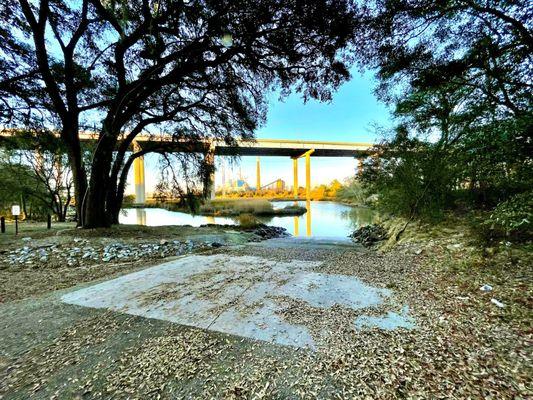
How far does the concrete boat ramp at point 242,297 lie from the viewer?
1609mm

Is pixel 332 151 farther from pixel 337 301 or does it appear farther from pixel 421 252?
pixel 337 301

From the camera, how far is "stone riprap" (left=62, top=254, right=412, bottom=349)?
162 cm

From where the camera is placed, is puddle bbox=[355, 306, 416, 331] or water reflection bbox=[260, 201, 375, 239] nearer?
puddle bbox=[355, 306, 416, 331]

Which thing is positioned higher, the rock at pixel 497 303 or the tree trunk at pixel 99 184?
the tree trunk at pixel 99 184

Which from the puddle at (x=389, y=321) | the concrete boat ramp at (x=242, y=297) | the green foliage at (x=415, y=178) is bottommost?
the puddle at (x=389, y=321)

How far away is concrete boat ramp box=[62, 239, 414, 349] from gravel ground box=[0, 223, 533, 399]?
0.08 meters

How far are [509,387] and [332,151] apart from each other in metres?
27.4

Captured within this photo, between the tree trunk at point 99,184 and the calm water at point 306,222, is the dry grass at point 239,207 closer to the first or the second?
the calm water at point 306,222

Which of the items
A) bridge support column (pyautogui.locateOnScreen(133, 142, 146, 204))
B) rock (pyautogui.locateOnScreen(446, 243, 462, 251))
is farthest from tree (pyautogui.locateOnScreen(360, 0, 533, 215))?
bridge support column (pyautogui.locateOnScreen(133, 142, 146, 204))

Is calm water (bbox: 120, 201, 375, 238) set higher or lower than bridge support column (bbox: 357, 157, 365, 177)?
lower

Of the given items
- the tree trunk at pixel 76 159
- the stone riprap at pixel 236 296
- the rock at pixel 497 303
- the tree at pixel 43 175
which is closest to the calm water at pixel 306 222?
the tree at pixel 43 175

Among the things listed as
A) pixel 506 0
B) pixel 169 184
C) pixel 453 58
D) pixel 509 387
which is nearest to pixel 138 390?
pixel 509 387

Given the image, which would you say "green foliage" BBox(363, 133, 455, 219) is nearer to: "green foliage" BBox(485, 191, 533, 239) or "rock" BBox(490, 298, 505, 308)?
"green foliage" BBox(485, 191, 533, 239)

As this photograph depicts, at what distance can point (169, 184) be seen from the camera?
26.0 ft
